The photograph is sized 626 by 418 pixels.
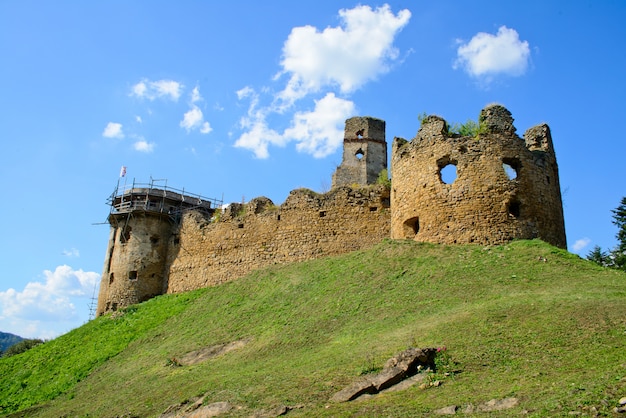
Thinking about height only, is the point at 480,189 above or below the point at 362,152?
below

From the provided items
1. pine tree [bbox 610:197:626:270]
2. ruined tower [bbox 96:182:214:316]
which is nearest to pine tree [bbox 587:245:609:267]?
pine tree [bbox 610:197:626:270]

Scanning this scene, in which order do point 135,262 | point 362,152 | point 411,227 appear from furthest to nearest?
point 362,152, point 135,262, point 411,227

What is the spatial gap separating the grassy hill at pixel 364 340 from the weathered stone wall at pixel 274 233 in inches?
60.8

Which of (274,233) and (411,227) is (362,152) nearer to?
(274,233)

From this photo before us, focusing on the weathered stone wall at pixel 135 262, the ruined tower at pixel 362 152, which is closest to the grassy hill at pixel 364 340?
the weathered stone wall at pixel 135 262

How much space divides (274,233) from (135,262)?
25.3 feet

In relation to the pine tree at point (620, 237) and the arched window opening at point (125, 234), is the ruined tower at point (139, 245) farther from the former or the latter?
the pine tree at point (620, 237)

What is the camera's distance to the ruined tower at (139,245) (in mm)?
28531

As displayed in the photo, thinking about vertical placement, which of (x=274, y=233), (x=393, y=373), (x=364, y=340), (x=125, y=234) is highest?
(x=125, y=234)

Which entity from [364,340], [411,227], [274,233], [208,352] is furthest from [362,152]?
[364,340]

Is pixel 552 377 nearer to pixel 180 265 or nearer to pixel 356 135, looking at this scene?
pixel 180 265

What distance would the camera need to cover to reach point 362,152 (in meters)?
38.1

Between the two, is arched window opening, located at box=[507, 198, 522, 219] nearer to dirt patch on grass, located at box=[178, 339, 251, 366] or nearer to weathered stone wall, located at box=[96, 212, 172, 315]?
dirt patch on grass, located at box=[178, 339, 251, 366]

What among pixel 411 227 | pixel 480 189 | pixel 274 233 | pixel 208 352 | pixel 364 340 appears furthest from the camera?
pixel 274 233
